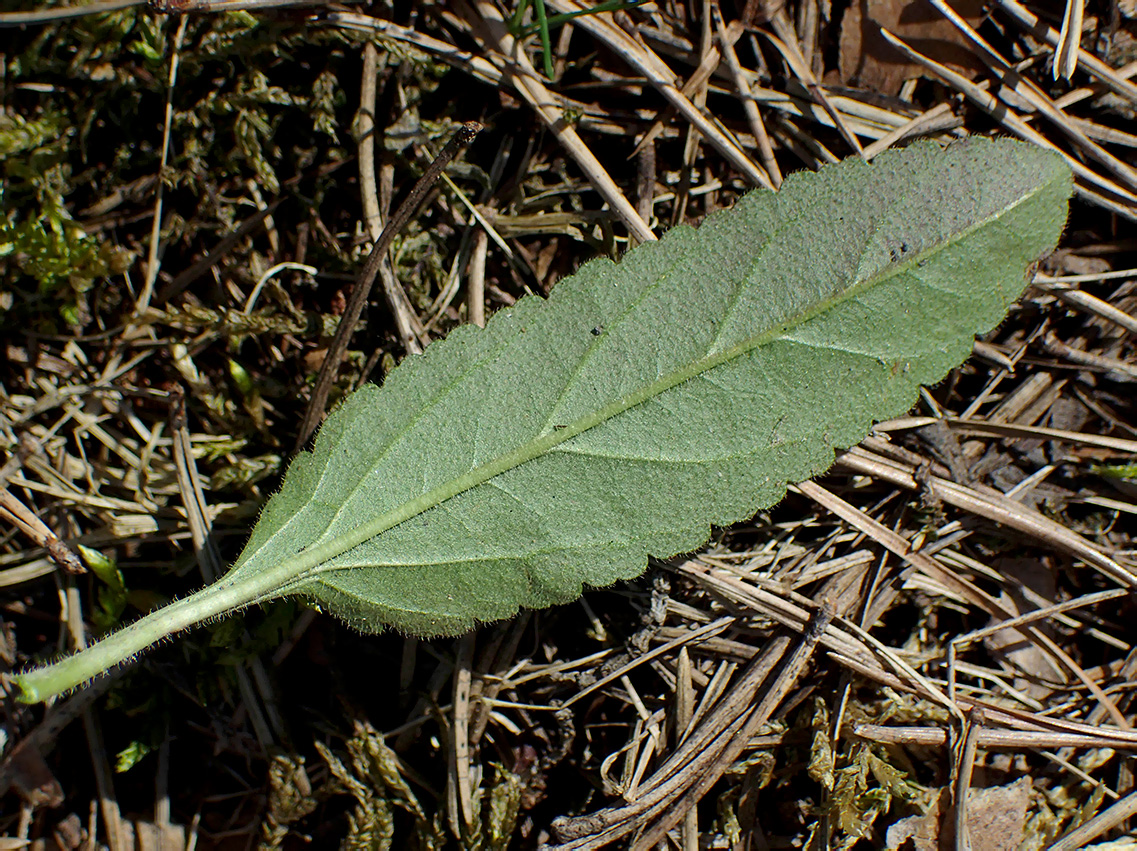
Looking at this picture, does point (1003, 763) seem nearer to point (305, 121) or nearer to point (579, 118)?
point (579, 118)

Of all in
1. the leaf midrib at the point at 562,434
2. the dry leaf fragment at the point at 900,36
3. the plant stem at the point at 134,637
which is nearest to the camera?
the plant stem at the point at 134,637

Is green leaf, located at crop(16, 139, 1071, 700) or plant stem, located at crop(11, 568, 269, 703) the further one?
green leaf, located at crop(16, 139, 1071, 700)

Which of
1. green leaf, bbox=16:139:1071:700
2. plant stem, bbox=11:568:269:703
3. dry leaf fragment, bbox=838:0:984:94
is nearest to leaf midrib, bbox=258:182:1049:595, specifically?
green leaf, bbox=16:139:1071:700

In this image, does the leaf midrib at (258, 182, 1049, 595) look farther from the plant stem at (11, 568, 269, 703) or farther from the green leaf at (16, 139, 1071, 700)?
the plant stem at (11, 568, 269, 703)

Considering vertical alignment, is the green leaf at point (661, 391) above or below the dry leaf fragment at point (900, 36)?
below

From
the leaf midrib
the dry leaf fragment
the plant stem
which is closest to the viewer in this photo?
the plant stem

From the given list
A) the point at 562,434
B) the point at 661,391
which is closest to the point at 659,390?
the point at 661,391

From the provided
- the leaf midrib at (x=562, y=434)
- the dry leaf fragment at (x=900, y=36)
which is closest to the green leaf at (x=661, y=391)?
the leaf midrib at (x=562, y=434)

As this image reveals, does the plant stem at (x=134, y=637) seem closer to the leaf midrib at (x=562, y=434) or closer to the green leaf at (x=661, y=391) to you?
the green leaf at (x=661, y=391)
